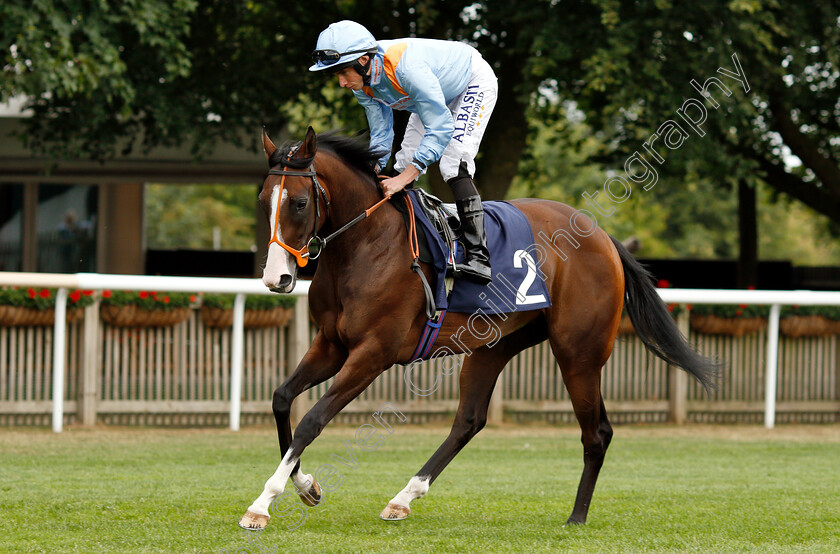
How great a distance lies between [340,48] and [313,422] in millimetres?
1657

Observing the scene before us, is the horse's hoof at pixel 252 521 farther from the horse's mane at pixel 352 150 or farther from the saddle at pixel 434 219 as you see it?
the horse's mane at pixel 352 150

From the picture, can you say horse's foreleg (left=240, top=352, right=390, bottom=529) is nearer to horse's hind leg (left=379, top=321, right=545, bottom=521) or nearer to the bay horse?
the bay horse

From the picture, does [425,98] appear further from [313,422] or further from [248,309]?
[248,309]

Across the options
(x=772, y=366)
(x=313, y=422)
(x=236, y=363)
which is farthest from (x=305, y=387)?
(x=772, y=366)

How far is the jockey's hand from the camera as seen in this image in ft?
14.9

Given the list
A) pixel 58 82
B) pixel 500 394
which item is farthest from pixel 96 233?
pixel 500 394

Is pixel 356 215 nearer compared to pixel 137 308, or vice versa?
pixel 356 215

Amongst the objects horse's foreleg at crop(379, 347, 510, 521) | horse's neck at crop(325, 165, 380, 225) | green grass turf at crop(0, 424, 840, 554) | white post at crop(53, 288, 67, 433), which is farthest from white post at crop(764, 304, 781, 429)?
white post at crop(53, 288, 67, 433)

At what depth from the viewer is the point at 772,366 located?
30.6 feet

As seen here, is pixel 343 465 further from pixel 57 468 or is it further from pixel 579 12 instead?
pixel 579 12

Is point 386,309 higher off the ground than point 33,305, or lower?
higher

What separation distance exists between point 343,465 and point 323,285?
2.50 meters

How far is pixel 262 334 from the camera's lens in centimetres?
873

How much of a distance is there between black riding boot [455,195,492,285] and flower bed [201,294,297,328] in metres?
3.99
